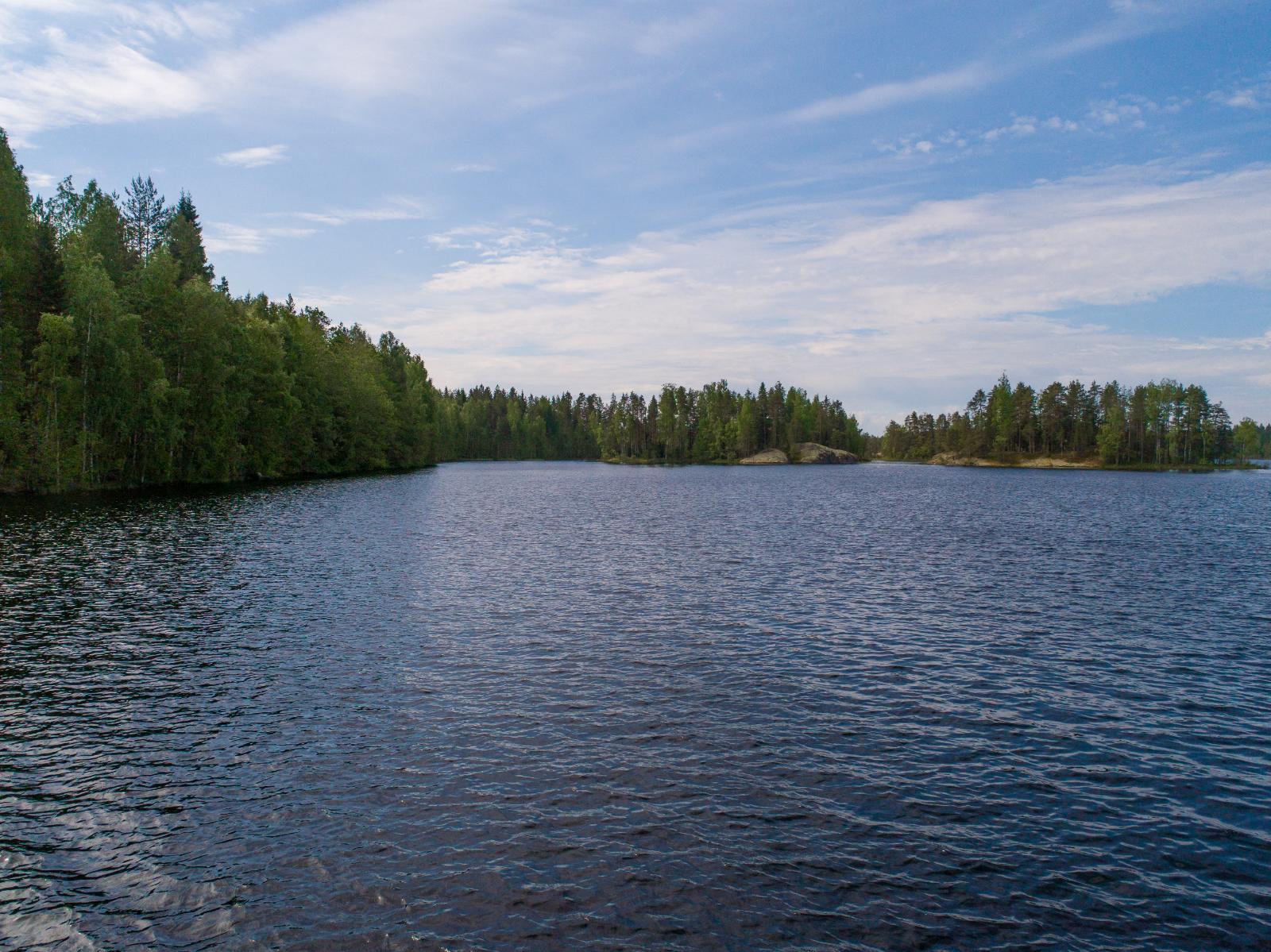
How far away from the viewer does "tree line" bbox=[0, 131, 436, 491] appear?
2724 inches

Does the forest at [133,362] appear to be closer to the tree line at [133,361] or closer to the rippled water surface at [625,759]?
the tree line at [133,361]

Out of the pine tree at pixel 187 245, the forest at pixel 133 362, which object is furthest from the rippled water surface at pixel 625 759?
the pine tree at pixel 187 245

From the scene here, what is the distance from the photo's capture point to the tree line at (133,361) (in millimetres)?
69188

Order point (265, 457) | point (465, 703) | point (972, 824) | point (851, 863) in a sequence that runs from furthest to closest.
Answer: point (265, 457)
point (465, 703)
point (972, 824)
point (851, 863)

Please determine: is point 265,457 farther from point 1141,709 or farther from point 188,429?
point 1141,709

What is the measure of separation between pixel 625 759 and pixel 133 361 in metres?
80.8

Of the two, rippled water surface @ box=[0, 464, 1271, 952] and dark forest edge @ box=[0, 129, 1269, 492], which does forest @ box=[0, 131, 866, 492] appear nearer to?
dark forest edge @ box=[0, 129, 1269, 492]

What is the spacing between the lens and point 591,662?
24.2m

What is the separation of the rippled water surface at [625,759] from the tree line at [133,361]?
135 ft

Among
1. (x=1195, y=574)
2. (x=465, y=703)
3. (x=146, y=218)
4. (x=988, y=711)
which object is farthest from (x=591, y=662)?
(x=146, y=218)

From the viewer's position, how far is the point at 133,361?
7525 cm

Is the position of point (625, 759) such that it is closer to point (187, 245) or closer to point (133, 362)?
point (133, 362)

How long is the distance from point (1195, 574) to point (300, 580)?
50302 mm

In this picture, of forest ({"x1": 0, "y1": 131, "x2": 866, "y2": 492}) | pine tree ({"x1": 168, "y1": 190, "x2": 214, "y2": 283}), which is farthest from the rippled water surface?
pine tree ({"x1": 168, "y1": 190, "x2": 214, "y2": 283})
